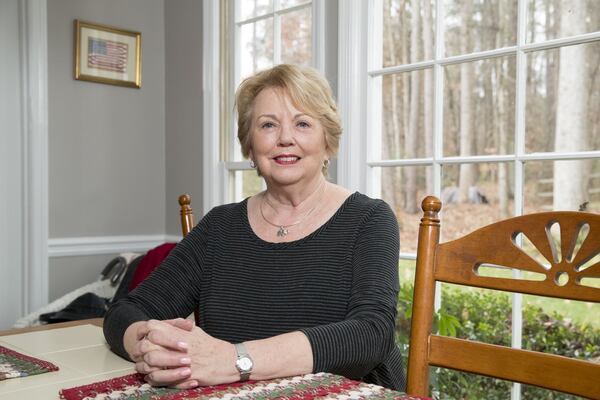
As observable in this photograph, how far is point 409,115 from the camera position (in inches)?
251

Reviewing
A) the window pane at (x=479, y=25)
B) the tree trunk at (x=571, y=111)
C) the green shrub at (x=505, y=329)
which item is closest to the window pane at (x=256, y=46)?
the green shrub at (x=505, y=329)

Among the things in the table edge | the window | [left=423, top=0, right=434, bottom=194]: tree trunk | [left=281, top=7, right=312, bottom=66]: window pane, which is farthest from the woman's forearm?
[left=423, top=0, right=434, bottom=194]: tree trunk

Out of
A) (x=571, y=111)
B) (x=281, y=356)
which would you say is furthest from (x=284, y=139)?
(x=571, y=111)

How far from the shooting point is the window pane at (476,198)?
6102mm

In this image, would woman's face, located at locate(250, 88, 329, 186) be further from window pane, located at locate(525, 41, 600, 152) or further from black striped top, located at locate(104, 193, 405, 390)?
window pane, located at locate(525, 41, 600, 152)

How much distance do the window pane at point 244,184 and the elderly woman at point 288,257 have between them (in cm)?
161

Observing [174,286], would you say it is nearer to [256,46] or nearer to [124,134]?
[256,46]

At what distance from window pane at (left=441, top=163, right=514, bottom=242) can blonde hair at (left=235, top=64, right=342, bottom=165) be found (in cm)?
454

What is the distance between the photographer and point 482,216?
6215 mm

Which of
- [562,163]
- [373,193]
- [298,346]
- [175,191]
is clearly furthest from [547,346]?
[298,346]

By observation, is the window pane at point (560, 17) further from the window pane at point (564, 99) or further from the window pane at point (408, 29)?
the window pane at point (408, 29)

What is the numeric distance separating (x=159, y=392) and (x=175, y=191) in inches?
111

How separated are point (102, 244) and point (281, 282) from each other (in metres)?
2.29

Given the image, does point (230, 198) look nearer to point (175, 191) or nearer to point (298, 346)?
point (175, 191)
